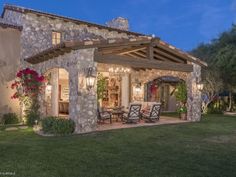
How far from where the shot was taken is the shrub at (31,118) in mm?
14544

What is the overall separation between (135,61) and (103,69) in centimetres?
500

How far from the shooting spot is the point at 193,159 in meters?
7.25

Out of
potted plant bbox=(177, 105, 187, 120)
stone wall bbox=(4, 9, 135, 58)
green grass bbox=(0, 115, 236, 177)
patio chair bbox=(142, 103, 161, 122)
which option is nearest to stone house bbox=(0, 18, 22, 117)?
stone wall bbox=(4, 9, 135, 58)

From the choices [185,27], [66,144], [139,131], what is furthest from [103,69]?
[185,27]

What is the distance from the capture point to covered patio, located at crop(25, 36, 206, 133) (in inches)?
454

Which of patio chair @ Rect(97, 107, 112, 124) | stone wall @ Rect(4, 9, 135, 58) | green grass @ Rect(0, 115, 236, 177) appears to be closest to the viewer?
green grass @ Rect(0, 115, 236, 177)

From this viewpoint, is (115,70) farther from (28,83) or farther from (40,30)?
(28,83)

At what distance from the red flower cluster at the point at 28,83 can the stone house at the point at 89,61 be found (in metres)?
0.43

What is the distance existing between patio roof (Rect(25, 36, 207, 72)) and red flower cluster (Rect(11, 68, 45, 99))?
2.73 ft

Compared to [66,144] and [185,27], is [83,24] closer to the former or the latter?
[66,144]

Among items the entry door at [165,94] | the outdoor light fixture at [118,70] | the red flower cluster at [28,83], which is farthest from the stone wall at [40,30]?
the entry door at [165,94]

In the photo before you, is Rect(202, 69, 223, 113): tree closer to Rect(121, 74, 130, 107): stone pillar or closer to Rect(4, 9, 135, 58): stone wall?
Rect(121, 74, 130, 107): stone pillar

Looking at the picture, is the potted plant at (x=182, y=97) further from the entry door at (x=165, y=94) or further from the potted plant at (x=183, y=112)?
the entry door at (x=165, y=94)

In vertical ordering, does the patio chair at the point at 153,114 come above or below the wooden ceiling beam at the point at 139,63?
below
